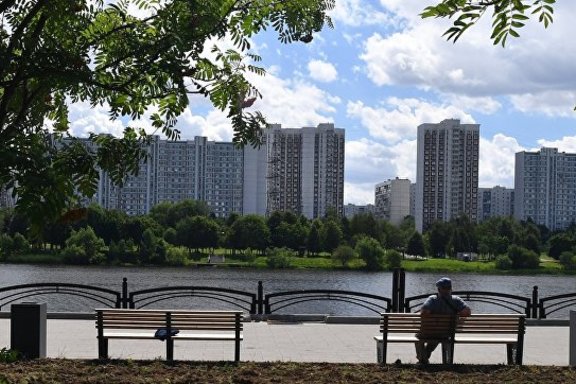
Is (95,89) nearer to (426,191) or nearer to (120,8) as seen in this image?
(120,8)

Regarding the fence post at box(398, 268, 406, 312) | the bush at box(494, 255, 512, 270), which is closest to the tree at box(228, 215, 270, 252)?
the bush at box(494, 255, 512, 270)

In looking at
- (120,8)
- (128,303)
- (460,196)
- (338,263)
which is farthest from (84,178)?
(460,196)

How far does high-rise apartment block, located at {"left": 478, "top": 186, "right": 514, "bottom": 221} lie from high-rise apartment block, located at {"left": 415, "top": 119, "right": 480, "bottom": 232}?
38.2 meters

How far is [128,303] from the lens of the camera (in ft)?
57.0

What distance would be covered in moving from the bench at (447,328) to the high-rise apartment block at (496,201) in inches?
7098

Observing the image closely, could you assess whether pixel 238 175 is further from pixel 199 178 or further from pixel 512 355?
pixel 512 355

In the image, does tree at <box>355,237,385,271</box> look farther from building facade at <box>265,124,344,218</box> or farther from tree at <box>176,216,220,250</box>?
building facade at <box>265,124,344,218</box>

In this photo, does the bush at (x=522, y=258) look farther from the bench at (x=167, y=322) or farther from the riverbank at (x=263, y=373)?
the bench at (x=167, y=322)

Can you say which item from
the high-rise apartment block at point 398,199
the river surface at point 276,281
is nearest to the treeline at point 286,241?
the river surface at point 276,281

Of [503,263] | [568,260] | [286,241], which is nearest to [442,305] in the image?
[503,263]

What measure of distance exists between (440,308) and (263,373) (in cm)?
267

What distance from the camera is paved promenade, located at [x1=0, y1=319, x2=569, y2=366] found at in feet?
37.3

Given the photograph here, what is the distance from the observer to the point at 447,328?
995cm

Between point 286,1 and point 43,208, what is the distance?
2.45 m
